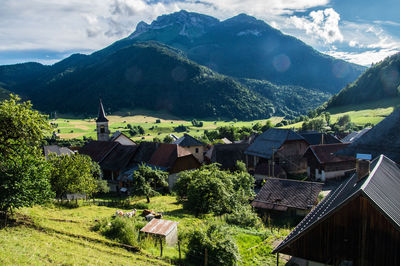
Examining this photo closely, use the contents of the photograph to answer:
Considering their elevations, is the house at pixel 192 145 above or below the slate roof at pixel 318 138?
below

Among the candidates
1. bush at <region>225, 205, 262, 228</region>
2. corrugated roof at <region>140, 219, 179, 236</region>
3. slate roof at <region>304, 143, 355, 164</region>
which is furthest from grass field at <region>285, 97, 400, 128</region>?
corrugated roof at <region>140, 219, 179, 236</region>

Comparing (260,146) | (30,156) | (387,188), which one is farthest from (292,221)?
(260,146)

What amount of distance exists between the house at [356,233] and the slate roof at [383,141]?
1154cm

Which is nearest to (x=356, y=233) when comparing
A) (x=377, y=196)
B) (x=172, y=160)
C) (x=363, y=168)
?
(x=377, y=196)

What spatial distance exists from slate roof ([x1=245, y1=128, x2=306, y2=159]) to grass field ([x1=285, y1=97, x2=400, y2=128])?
6211 cm

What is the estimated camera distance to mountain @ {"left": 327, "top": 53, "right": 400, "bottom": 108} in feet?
432

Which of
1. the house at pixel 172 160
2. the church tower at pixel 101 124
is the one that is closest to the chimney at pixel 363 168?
the house at pixel 172 160

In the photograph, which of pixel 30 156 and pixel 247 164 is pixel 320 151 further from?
pixel 30 156

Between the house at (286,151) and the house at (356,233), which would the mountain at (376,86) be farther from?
the house at (356,233)

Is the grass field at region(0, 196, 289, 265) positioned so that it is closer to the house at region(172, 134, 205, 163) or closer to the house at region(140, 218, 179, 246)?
the house at region(140, 218, 179, 246)

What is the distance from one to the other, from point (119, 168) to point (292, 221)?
32.4 metres

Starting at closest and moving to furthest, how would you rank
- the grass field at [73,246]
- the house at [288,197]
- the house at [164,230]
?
1. the grass field at [73,246]
2. the house at [164,230]
3. the house at [288,197]

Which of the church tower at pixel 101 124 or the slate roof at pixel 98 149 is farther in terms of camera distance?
the church tower at pixel 101 124

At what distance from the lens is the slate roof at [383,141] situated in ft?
68.6
